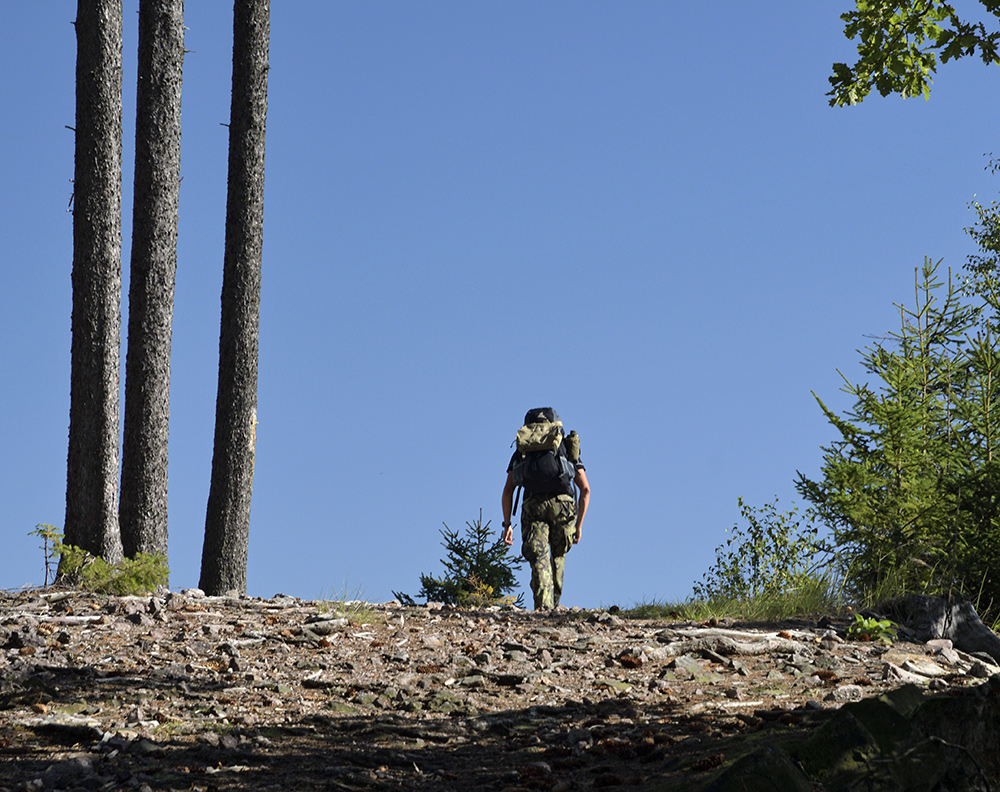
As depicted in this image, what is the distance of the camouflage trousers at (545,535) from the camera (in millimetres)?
13070

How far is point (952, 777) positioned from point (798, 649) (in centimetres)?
398

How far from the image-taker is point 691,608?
1085 cm

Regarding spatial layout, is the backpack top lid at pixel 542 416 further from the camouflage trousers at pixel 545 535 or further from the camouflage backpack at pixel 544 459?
the camouflage trousers at pixel 545 535

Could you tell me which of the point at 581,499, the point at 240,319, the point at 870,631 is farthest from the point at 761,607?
the point at 240,319

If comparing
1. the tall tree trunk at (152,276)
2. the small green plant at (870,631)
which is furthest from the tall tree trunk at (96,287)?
the small green plant at (870,631)

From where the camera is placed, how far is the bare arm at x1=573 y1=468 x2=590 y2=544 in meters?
13.4

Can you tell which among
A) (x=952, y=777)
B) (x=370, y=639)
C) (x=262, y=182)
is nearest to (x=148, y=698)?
(x=370, y=639)

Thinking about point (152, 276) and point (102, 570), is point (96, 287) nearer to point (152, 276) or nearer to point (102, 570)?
point (152, 276)

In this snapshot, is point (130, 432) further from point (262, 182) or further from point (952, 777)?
point (952, 777)

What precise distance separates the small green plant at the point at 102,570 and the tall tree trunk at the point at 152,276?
0.76 m

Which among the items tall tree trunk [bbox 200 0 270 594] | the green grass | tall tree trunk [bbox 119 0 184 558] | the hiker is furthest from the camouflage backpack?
tall tree trunk [bbox 119 0 184 558]

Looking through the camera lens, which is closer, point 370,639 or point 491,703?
point 491,703

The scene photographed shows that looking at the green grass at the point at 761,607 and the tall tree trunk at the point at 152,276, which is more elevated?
the tall tree trunk at the point at 152,276

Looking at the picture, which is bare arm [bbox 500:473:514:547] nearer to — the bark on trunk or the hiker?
the hiker
